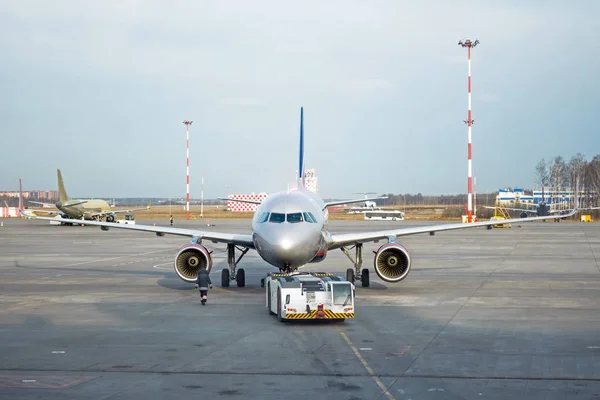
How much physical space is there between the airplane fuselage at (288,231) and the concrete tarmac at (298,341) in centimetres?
181

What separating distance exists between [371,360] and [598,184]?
5780 inches

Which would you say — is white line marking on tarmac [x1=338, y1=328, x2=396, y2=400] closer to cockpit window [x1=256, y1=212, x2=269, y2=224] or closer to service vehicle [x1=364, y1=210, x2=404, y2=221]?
cockpit window [x1=256, y1=212, x2=269, y2=224]

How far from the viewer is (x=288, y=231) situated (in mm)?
25156

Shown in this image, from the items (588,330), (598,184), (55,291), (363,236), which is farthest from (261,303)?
A: (598,184)

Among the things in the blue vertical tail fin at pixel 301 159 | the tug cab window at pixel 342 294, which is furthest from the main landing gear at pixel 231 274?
the tug cab window at pixel 342 294

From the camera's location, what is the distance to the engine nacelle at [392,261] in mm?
28266

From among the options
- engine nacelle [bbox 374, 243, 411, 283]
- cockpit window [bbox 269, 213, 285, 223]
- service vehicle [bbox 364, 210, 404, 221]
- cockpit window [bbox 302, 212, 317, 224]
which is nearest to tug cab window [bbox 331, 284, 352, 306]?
cockpit window [bbox 269, 213, 285, 223]

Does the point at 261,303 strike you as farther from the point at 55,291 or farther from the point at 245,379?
the point at 245,379

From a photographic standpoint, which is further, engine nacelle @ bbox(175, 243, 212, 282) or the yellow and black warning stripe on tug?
engine nacelle @ bbox(175, 243, 212, 282)

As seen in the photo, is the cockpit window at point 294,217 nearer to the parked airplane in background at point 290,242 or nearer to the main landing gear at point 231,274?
the parked airplane in background at point 290,242

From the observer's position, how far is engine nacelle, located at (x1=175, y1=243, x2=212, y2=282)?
28422mm

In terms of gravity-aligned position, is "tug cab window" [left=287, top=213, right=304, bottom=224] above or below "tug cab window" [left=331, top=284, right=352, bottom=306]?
above

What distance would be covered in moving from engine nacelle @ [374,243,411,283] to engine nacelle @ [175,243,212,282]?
622 centimetres

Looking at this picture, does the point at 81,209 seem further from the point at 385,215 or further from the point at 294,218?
the point at 294,218
